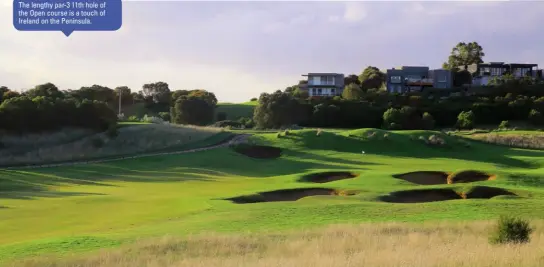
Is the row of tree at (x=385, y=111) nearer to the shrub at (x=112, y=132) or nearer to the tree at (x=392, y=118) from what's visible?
the tree at (x=392, y=118)

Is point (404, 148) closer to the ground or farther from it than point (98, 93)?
closer to the ground

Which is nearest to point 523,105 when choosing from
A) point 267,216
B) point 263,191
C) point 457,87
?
point 457,87

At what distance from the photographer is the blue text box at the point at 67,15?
16312 millimetres

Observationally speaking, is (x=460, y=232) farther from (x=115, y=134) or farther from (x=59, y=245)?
(x=115, y=134)

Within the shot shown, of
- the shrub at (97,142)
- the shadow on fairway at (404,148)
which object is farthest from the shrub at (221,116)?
the shadow on fairway at (404,148)

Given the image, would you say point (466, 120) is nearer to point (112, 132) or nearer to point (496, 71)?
point (112, 132)

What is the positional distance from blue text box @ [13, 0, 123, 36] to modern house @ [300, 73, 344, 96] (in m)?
121

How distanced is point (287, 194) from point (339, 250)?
57.7 ft

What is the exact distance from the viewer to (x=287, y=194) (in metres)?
35.4

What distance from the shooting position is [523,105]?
10175cm

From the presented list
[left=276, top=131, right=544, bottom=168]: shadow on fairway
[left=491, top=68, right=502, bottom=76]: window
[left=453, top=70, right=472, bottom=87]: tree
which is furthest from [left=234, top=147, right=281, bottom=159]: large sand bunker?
[left=491, top=68, right=502, bottom=76]: window

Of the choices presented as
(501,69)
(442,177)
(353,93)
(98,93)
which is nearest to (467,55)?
(501,69)

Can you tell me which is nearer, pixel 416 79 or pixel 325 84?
pixel 416 79

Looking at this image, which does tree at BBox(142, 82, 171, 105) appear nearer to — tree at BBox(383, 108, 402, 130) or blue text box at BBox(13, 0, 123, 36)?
tree at BBox(383, 108, 402, 130)
